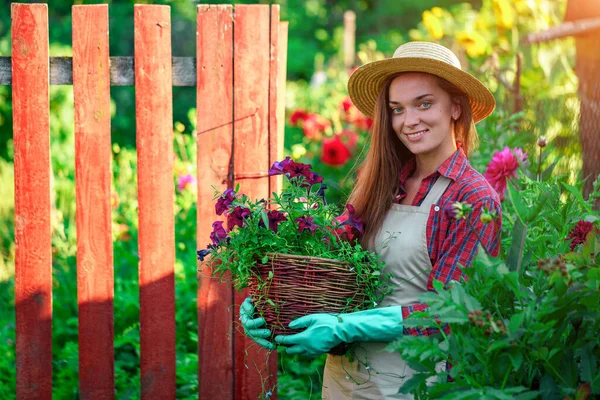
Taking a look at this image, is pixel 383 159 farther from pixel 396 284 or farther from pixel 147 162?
pixel 147 162

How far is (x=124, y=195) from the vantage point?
18.6 feet

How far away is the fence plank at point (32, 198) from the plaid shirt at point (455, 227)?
1.43 metres

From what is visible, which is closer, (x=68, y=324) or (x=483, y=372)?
(x=483, y=372)

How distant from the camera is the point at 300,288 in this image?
2018mm

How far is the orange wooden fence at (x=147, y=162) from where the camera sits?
2.75 m

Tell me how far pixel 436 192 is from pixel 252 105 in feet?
3.03

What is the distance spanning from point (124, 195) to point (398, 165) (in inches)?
144

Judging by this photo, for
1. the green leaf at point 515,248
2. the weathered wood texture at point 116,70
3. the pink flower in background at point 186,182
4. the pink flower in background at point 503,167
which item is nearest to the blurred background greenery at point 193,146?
the pink flower in background at point 186,182

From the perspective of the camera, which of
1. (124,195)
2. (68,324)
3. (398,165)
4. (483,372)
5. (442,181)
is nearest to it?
(483,372)

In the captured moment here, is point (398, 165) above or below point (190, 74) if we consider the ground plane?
below

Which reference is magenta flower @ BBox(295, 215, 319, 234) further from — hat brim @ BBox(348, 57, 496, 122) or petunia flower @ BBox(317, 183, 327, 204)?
hat brim @ BBox(348, 57, 496, 122)

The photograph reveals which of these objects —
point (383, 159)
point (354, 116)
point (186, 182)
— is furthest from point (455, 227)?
point (354, 116)

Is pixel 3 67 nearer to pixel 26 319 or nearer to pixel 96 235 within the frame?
pixel 96 235

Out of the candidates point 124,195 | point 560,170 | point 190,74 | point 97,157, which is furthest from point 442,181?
point 124,195
